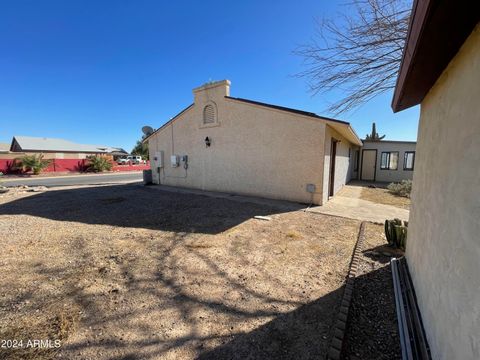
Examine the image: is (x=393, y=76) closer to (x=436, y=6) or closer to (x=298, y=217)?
(x=436, y=6)

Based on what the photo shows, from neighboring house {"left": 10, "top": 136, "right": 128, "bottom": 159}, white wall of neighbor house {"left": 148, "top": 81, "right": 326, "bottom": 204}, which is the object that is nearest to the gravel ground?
white wall of neighbor house {"left": 148, "top": 81, "right": 326, "bottom": 204}

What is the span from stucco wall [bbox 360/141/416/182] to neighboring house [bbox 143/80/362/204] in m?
7.60

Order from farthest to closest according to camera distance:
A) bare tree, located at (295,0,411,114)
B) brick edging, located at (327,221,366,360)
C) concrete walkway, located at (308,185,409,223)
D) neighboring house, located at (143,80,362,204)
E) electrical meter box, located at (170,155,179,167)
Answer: electrical meter box, located at (170,155,179,167) < neighboring house, located at (143,80,362,204) < concrete walkway, located at (308,185,409,223) < bare tree, located at (295,0,411,114) < brick edging, located at (327,221,366,360)

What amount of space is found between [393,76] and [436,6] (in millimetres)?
3360

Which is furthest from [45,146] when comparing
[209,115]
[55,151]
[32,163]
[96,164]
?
[209,115]

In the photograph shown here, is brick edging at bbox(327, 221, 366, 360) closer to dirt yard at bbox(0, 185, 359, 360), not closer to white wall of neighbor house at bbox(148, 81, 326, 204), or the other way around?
dirt yard at bbox(0, 185, 359, 360)

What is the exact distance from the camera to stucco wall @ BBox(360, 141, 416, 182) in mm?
15336

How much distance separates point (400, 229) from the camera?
4.18 meters

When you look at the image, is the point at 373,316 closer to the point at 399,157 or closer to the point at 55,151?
the point at 399,157

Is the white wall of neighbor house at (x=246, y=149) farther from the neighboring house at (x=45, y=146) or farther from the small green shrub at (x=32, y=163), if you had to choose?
Result: the neighboring house at (x=45, y=146)

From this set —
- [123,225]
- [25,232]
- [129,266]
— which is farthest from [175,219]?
[25,232]

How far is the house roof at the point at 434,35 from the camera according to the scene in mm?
1185

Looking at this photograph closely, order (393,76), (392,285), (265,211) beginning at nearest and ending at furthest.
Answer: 1. (392,285)
2. (393,76)
3. (265,211)

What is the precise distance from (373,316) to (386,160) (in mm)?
16675
